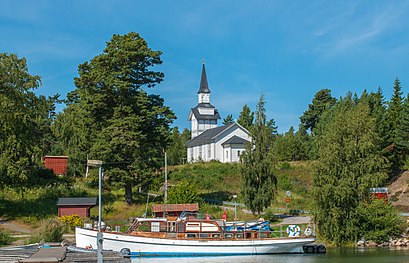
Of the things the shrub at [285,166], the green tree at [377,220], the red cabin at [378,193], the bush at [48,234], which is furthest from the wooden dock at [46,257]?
the shrub at [285,166]

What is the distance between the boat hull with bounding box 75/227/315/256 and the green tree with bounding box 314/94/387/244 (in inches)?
106

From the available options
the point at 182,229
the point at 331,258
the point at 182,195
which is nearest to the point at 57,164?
the point at 182,195

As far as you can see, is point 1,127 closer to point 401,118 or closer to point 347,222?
point 347,222

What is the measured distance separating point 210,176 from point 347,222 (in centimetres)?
3229

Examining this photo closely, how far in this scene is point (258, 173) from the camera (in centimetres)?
4644

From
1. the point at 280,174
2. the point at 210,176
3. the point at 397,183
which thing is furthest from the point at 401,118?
the point at 210,176

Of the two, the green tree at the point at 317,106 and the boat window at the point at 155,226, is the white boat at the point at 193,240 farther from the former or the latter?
the green tree at the point at 317,106

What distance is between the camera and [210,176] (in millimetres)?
68562

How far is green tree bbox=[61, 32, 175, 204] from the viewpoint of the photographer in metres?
49.3

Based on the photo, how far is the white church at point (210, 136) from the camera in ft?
276

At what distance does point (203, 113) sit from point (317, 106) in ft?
76.4

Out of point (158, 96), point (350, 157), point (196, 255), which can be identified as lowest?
point (196, 255)

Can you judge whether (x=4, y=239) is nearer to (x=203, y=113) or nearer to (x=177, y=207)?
(x=177, y=207)

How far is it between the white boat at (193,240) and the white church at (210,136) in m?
36.2
